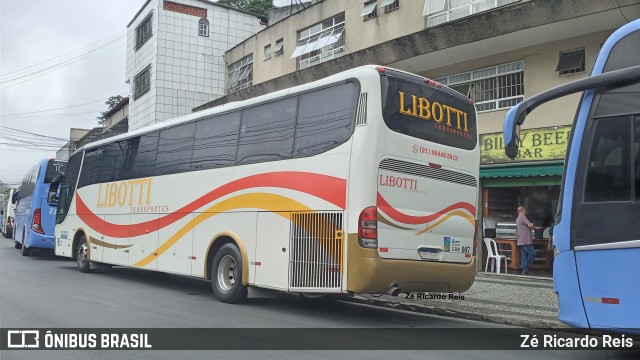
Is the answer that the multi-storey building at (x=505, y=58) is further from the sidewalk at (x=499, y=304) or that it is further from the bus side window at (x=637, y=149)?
the bus side window at (x=637, y=149)

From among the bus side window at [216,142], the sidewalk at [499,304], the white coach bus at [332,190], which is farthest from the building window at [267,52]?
the sidewalk at [499,304]

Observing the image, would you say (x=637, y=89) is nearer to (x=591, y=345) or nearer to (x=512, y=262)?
(x=591, y=345)

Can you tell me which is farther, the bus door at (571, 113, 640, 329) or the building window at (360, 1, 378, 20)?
the building window at (360, 1, 378, 20)

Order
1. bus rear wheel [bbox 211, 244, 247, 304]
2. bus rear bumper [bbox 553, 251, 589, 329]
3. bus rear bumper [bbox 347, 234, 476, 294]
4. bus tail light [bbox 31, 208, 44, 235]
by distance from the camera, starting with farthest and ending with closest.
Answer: bus tail light [bbox 31, 208, 44, 235] < bus rear wheel [bbox 211, 244, 247, 304] < bus rear bumper [bbox 347, 234, 476, 294] < bus rear bumper [bbox 553, 251, 589, 329]

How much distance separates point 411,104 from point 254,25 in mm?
25705

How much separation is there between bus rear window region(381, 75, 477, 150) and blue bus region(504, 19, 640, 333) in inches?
98.8

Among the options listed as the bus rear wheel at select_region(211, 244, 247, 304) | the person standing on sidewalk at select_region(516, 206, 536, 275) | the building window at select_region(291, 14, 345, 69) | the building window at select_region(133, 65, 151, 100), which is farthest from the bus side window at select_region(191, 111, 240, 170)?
the building window at select_region(133, 65, 151, 100)

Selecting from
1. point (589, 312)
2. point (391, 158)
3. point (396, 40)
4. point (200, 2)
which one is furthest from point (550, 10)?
point (200, 2)

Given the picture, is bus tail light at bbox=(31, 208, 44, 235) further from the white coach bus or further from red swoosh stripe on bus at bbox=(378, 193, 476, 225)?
red swoosh stripe on bus at bbox=(378, 193, 476, 225)

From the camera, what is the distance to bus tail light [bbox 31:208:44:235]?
19.1 m

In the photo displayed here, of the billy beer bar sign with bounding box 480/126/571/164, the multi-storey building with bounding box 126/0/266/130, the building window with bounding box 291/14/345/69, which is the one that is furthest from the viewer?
the multi-storey building with bounding box 126/0/266/130

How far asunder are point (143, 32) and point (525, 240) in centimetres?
2513

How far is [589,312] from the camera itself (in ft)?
17.1

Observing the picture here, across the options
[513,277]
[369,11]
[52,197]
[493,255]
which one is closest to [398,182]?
[513,277]
